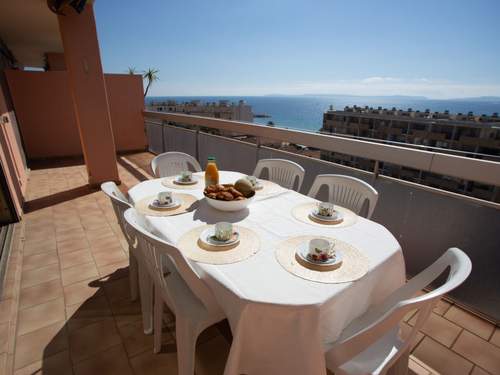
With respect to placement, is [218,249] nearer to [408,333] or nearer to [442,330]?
[408,333]

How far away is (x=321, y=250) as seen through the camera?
100 cm

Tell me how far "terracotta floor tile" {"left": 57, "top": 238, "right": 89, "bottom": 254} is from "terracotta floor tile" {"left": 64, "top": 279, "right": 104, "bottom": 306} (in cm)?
58

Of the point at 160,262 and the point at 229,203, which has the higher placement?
the point at 229,203

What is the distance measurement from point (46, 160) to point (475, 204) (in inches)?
286

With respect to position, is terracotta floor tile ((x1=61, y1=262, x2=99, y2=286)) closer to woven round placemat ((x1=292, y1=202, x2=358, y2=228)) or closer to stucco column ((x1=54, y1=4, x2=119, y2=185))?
woven round placemat ((x1=292, y1=202, x2=358, y2=228))

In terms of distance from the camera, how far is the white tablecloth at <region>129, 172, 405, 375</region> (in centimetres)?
79

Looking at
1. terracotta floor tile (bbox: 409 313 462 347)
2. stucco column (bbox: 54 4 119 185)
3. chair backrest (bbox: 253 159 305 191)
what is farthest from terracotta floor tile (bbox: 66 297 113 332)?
stucco column (bbox: 54 4 119 185)

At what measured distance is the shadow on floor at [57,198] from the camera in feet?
10.8

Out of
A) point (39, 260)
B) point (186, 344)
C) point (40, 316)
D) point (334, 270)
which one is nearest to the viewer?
point (334, 270)

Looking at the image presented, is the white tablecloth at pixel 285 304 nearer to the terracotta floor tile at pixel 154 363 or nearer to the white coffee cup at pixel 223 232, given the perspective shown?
the white coffee cup at pixel 223 232

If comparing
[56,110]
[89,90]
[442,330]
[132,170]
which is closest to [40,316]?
[442,330]

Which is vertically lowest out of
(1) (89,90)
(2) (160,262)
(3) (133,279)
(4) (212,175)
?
(3) (133,279)

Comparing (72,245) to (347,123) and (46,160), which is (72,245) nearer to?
(46,160)

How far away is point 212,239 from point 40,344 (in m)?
1.27
